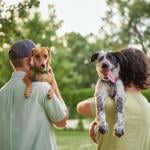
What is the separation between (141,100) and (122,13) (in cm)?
3395

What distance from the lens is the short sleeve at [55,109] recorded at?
4910mm

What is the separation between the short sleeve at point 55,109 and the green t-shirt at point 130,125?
27 cm

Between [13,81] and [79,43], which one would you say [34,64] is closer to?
[13,81]

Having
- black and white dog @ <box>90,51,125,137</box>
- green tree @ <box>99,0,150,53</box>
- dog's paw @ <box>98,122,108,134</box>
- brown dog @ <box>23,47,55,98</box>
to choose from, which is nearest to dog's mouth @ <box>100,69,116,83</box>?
black and white dog @ <box>90,51,125,137</box>

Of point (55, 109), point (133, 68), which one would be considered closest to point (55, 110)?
point (55, 109)

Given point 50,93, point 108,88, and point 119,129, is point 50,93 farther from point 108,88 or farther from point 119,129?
point 119,129

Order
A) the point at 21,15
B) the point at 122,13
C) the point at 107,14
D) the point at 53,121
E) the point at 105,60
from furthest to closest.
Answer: the point at 122,13 → the point at 107,14 → the point at 21,15 → the point at 53,121 → the point at 105,60

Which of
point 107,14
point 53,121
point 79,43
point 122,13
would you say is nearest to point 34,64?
point 53,121

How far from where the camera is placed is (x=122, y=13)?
38.4m

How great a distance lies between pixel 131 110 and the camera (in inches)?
186

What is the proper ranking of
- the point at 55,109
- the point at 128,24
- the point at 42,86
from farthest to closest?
the point at 128,24
the point at 42,86
the point at 55,109

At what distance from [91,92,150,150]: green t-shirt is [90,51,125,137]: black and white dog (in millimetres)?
64

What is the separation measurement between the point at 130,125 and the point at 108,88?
1.04ft

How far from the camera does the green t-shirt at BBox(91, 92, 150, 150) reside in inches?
185
